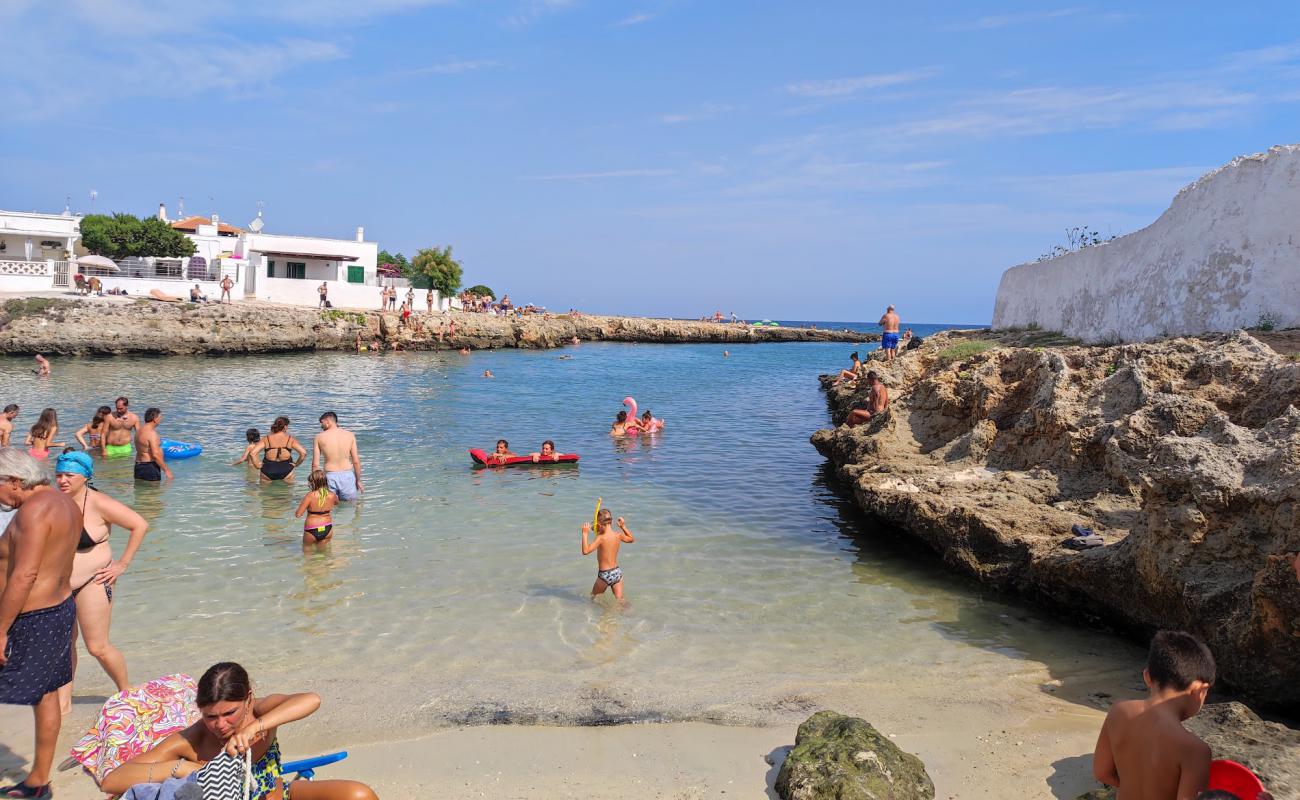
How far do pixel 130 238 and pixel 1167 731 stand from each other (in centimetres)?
5500

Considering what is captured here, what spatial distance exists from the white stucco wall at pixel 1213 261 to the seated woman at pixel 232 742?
38.6 ft

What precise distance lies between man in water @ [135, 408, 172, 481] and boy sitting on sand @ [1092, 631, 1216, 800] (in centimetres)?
1225

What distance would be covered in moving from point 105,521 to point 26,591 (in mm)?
1179

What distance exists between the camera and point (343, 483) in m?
10.7

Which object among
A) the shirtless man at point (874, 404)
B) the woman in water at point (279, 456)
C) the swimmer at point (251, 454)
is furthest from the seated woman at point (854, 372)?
the swimmer at point (251, 454)

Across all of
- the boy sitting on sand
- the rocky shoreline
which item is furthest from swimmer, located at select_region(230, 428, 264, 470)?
the rocky shoreline

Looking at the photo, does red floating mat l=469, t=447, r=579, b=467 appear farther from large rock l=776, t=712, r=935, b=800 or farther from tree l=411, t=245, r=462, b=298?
tree l=411, t=245, r=462, b=298

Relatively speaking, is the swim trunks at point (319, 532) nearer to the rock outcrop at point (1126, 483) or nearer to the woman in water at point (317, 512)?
the woman in water at point (317, 512)

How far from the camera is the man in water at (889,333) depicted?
67.2ft

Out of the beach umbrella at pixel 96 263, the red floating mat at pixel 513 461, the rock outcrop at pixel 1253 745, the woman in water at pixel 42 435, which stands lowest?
the red floating mat at pixel 513 461

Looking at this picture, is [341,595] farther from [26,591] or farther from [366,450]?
[366,450]

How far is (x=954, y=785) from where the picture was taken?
465 cm

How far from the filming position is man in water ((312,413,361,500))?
34.3 ft

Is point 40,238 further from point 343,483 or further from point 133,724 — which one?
point 133,724
